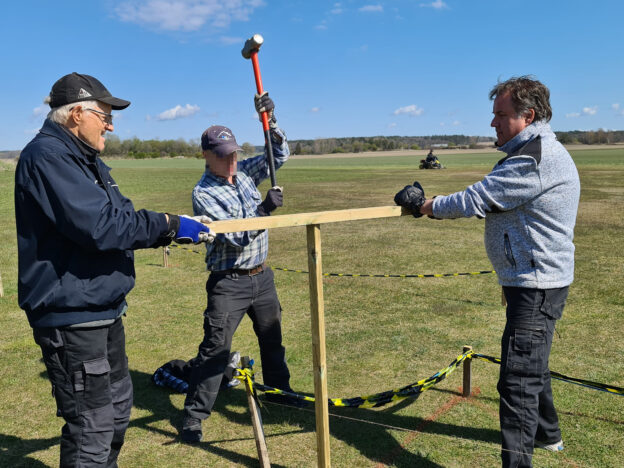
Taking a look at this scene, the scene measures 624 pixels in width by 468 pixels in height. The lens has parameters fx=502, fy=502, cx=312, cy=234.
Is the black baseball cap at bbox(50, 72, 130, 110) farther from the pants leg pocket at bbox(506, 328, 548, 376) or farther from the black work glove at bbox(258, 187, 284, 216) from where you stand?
the pants leg pocket at bbox(506, 328, 548, 376)

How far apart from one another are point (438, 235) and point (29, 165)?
1114cm

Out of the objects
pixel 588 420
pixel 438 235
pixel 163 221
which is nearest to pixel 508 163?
pixel 163 221

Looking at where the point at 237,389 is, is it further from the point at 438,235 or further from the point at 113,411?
the point at 438,235

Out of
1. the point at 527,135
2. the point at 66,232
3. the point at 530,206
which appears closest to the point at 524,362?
the point at 530,206

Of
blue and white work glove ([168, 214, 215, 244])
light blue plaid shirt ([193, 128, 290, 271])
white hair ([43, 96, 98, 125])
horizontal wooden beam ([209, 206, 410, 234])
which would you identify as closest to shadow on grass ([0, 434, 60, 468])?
light blue plaid shirt ([193, 128, 290, 271])

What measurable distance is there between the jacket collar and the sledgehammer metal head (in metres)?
1.95

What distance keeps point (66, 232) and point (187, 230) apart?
599 mm

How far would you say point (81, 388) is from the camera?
2.64m

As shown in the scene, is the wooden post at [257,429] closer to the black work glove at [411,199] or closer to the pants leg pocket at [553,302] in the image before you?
the black work glove at [411,199]

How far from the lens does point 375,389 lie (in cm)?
483

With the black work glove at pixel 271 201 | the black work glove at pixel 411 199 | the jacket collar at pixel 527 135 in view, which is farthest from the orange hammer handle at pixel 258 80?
the jacket collar at pixel 527 135

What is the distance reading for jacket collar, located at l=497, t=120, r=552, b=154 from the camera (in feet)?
9.73

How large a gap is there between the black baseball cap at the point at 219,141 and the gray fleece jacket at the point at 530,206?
5.50ft

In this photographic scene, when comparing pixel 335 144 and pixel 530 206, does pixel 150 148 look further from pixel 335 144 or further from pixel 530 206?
pixel 530 206
